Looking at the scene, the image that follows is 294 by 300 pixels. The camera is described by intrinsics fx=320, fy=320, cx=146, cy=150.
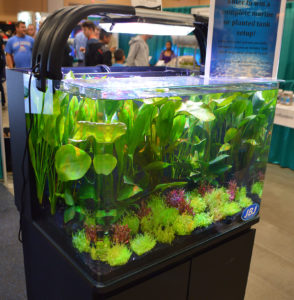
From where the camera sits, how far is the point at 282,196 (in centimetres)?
289

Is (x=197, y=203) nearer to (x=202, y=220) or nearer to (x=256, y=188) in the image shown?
(x=202, y=220)

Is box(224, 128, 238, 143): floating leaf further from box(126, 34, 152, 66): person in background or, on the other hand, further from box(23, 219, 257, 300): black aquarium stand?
box(126, 34, 152, 66): person in background

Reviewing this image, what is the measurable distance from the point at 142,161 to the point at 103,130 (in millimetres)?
189

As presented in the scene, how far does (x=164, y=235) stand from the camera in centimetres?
91


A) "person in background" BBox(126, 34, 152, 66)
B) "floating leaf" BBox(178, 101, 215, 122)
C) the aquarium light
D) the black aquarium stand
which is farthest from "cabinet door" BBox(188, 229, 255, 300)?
"person in background" BBox(126, 34, 152, 66)

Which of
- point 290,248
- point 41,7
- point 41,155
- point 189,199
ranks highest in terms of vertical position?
point 41,7

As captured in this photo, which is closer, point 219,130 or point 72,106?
point 72,106

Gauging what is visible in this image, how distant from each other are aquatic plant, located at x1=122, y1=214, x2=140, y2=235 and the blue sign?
0.42 m

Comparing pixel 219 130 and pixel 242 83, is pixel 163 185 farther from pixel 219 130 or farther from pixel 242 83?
pixel 242 83

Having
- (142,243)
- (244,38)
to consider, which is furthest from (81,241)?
(244,38)

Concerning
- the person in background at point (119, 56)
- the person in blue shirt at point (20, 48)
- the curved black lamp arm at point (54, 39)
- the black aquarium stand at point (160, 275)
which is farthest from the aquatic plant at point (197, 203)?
the person in blue shirt at point (20, 48)

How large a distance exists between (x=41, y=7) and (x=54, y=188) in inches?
194

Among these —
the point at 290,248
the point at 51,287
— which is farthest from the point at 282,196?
the point at 51,287

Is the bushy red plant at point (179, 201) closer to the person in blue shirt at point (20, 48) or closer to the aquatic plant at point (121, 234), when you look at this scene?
the aquatic plant at point (121, 234)
